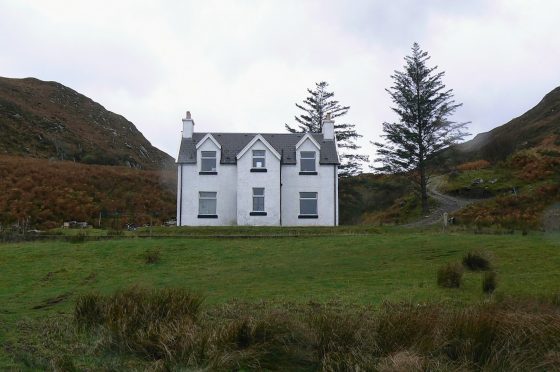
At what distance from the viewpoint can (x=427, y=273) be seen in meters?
16.6

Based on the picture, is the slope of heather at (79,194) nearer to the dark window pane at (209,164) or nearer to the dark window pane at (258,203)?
the dark window pane at (209,164)

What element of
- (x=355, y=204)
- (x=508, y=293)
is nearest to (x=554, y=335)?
(x=508, y=293)

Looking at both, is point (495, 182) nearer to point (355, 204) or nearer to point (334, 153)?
point (355, 204)

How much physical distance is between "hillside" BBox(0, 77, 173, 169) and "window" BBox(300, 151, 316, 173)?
3863cm

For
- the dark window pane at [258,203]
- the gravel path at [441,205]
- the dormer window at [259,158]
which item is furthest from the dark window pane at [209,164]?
the gravel path at [441,205]

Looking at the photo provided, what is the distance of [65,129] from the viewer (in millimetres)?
79375

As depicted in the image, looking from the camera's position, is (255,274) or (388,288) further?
(255,274)

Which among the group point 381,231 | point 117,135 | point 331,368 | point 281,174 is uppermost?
point 117,135

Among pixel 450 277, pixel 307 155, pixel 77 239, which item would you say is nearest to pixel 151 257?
pixel 77 239

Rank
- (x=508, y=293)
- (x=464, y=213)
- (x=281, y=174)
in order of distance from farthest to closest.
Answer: (x=464, y=213)
(x=281, y=174)
(x=508, y=293)

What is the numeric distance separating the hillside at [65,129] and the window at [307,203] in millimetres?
38967

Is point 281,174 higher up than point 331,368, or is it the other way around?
point 281,174

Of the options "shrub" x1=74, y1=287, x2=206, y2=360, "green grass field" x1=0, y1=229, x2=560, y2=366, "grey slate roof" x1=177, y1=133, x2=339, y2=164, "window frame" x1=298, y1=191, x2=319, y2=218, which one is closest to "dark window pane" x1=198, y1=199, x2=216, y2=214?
"grey slate roof" x1=177, y1=133, x2=339, y2=164

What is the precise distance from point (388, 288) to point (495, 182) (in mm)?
40852
